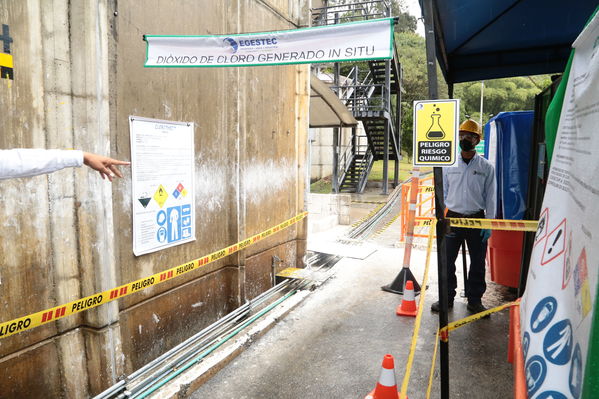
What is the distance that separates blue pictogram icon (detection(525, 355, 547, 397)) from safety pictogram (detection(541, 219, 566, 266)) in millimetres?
400

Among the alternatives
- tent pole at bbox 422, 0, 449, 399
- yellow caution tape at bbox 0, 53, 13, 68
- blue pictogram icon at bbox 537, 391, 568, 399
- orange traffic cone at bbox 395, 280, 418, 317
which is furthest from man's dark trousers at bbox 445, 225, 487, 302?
yellow caution tape at bbox 0, 53, 13, 68

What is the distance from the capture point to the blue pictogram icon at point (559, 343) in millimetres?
1317

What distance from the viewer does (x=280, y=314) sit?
484 centimetres

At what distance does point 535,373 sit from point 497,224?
7.67 ft

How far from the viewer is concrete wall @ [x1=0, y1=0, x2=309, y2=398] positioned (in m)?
2.86

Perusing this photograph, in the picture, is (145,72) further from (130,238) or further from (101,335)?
(101,335)

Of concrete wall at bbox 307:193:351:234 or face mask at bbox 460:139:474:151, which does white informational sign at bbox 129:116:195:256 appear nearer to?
face mask at bbox 460:139:474:151

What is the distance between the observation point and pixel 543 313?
1.61m

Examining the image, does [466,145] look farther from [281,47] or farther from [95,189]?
[95,189]

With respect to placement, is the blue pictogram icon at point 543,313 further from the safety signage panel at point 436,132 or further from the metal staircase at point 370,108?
the metal staircase at point 370,108

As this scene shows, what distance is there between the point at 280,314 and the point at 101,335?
2068mm

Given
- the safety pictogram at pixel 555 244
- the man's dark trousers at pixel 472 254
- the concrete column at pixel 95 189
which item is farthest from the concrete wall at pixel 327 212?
the safety pictogram at pixel 555 244

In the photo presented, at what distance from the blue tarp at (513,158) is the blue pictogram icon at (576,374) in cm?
414

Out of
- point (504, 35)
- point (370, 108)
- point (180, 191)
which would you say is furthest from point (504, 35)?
point (370, 108)
